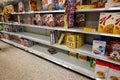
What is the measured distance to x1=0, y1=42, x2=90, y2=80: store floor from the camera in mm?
1631

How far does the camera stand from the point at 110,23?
1.14 meters

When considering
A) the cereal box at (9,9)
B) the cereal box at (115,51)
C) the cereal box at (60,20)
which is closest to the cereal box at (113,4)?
the cereal box at (115,51)

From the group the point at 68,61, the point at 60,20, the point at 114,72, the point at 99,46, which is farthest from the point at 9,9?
the point at 114,72

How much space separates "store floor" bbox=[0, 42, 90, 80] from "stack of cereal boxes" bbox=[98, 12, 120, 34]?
2.78 feet

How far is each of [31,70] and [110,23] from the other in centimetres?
150

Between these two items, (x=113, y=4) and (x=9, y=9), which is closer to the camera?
(x=113, y=4)

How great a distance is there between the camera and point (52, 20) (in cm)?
180

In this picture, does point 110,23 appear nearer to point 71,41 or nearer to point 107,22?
point 107,22

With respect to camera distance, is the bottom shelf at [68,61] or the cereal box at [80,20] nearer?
the bottom shelf at [68,61]

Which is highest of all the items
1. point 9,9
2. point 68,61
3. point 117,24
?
point 9,9

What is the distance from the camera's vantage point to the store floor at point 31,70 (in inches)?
64.2

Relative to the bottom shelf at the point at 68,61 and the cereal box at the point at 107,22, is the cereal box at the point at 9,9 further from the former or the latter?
the cereal box at the point at 107,22

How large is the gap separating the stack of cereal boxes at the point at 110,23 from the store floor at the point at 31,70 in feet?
2.78

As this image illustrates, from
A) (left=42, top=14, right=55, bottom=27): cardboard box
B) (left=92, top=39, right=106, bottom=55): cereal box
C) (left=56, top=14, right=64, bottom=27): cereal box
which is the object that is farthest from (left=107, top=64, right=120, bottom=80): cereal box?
(left=42, top=14, right=55, bottom=27): cardboard box
